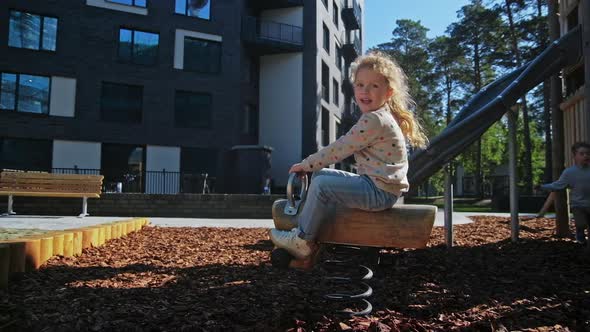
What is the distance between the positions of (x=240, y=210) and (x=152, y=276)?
9.04 m

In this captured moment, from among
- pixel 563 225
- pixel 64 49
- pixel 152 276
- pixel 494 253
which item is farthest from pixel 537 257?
pixel 64 49

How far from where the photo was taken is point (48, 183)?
11562 millimetres

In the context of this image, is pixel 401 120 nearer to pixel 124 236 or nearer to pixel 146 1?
pixel 124 236

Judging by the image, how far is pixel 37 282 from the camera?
3.57 meters

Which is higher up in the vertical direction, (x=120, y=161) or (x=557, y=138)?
(x=120, y=161)

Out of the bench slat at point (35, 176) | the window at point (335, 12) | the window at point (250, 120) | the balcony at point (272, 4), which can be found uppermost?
the window at point (335, 12)

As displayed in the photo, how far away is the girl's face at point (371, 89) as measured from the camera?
2527 mm

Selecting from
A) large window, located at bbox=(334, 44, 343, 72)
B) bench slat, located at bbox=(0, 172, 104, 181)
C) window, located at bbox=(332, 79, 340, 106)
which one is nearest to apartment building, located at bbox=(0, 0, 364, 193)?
window, located at bbox=(332, 79, 340, 106)

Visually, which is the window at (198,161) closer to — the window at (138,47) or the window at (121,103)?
the window at (121,103)

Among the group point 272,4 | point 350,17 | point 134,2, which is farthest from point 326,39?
point 134,2

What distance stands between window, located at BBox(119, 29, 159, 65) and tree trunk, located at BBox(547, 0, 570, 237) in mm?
19143

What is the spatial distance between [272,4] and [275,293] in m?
24.3

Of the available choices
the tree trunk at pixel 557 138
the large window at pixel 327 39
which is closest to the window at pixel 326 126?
the large window at pixel 327 39

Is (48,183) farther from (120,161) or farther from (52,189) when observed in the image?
(120,161)
